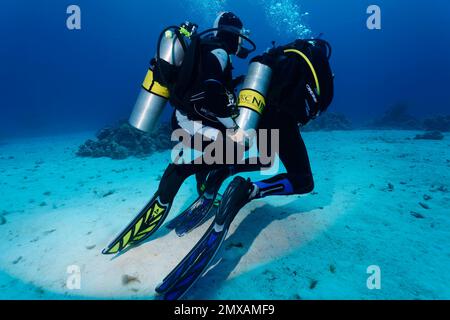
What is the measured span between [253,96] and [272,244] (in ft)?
6.99

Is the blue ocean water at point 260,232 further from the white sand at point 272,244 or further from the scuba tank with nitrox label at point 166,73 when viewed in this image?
the scuba tank with nitrox label at point 166,73

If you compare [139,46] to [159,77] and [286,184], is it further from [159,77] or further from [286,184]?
[286,184]

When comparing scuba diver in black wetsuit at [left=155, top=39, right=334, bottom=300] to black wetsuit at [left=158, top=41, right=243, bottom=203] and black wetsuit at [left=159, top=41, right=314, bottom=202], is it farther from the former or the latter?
black wetsuit at [left=158, top=41, right=243, bottom=203]

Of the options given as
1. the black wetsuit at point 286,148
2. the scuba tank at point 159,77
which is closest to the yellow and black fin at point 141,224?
the black wetsuit at point 286,148

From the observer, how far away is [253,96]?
124 inches

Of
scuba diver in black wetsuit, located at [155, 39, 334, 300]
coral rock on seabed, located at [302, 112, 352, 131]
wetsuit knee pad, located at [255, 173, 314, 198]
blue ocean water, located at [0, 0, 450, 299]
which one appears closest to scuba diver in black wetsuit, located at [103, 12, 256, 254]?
scuba diver in black wetsuit, located at [155, 39, 334, 300]

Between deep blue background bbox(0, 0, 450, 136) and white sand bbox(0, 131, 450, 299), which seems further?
deep blue background bbox(0, 0, 450, 136)

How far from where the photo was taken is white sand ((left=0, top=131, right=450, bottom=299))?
290cm

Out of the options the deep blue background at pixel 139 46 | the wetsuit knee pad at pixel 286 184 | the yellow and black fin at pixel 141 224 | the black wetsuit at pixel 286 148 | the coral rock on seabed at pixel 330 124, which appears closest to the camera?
the black wetsuit at pixel 286 148

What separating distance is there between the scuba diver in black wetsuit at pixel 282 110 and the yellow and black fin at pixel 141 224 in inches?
33.0

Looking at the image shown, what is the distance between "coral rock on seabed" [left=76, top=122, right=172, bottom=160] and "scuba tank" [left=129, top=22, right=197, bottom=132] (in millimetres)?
9262

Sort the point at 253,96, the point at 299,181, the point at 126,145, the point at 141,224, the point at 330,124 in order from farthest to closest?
the point at 330,124 < the point at 126,145 < the point at 299,181 < the point at 141,224 < the point at 253,96

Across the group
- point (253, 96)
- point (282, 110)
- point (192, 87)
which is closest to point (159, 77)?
point (192, 87)

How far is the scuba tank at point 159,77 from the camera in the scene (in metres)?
2.86
